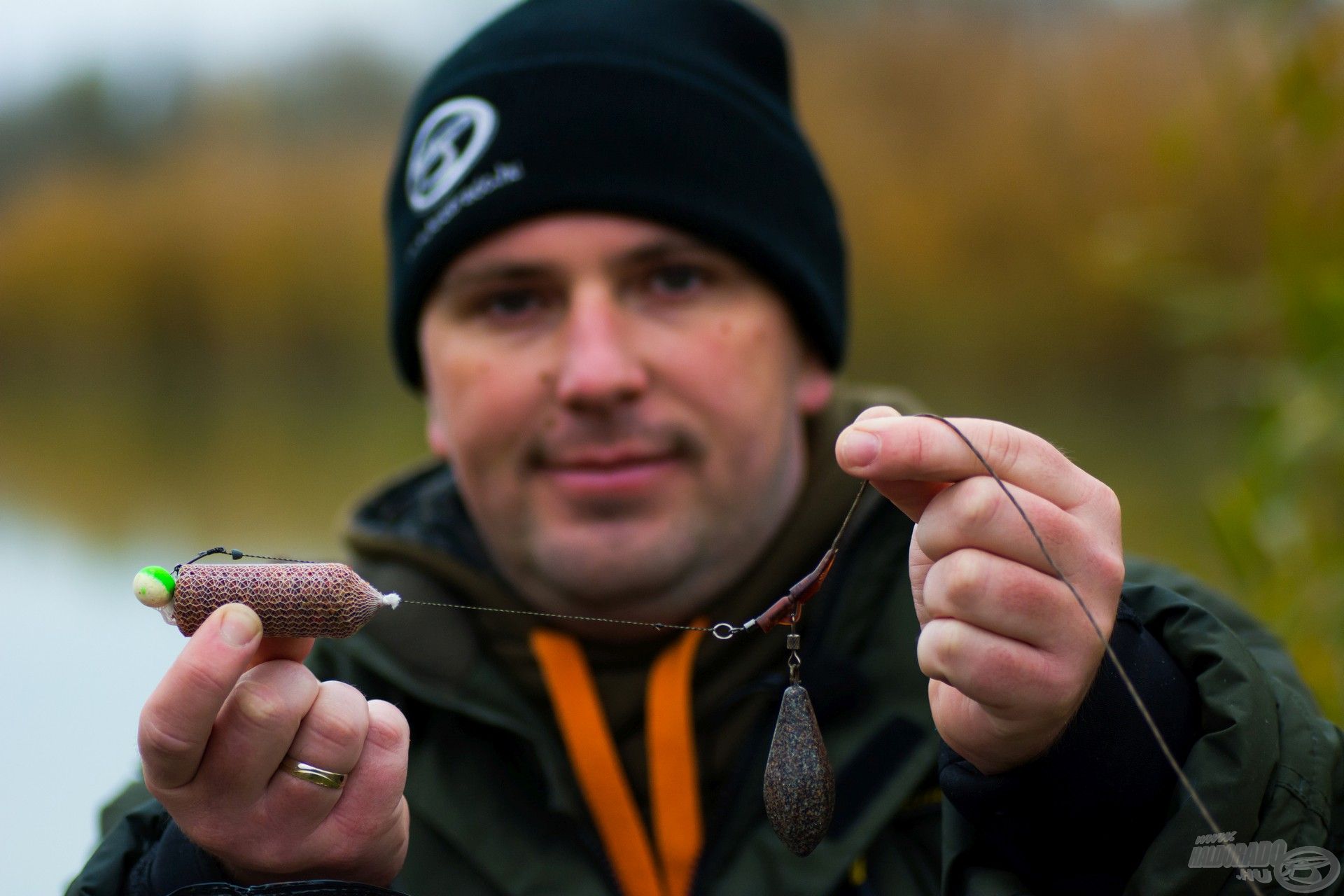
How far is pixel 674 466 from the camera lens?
239cm

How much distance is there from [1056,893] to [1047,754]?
228mm

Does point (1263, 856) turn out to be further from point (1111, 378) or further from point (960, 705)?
point (1111, 378)

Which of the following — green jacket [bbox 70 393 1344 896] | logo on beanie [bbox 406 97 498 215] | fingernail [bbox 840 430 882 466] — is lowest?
green jacket [bbox 70 393 1344 896]

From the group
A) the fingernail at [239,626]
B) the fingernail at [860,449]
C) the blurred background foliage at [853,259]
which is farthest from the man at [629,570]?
the blurred background foliage at [853,259]

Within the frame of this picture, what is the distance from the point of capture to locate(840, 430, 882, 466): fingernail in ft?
4.27

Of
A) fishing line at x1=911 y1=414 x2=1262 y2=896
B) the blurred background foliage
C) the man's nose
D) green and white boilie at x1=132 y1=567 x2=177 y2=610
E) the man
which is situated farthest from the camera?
the blurred background foliage

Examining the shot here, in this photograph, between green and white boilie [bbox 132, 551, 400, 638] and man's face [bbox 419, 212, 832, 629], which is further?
man's face [bbox 419, 212, 832, 629]

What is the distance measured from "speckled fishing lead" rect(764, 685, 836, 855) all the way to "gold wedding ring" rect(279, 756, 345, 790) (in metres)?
0.62

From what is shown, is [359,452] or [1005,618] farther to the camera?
[359,452]

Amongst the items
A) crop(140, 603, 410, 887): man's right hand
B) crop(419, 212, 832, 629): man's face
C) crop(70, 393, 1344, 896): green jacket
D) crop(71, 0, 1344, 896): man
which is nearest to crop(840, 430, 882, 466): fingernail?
crop(71, 0, 1344, 896): man

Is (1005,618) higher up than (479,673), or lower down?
higher up

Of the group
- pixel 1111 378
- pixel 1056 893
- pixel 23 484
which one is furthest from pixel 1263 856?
pixel 23 484

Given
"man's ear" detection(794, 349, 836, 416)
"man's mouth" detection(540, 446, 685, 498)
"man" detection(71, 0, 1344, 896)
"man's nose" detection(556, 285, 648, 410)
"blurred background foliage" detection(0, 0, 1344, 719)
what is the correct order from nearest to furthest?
"man" detection(71, 0, 1344, 896) → "man's nose" detection(556, 285, 648, 410) → "man's mouth" detection(540, 446, 685, 498) → "man's ear" detection(794, 349, 836, 416) → "blurred background foliage" detection(0, 0, 1344, 719)

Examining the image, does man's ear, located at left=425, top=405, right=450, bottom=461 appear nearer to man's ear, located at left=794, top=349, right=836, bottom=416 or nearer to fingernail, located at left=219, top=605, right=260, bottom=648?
man's ear, located at left=794, top=349, right=836, bottom=416
